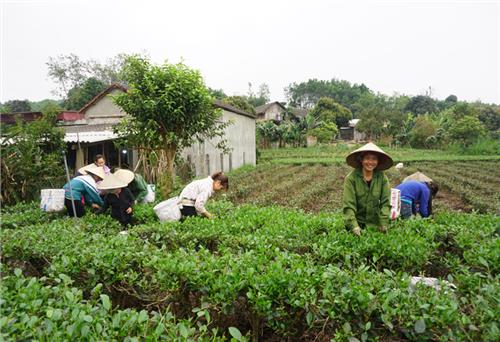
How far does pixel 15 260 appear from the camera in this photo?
4.12 metres

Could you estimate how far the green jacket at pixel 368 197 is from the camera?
13.8 ft

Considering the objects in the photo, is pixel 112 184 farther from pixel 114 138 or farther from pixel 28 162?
pixel 114 138

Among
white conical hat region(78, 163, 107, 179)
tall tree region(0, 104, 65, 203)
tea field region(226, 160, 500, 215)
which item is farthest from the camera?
tea field region(226, 160, 500, 215)

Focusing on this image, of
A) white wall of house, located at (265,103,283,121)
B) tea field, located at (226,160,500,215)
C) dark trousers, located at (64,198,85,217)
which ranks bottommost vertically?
tea field, located at (226,160,500,215)

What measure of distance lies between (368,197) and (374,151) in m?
0.60

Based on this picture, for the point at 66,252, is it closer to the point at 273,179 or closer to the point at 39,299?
the point at 39,299

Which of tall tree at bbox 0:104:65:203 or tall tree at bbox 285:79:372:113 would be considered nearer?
tall tree at bbox 0:104:65:203

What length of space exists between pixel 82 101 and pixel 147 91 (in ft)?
94.4

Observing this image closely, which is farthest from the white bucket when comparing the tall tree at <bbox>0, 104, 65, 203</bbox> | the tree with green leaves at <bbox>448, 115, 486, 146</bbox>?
the tree with green leaves at <bbox>448, 115, 486, 146</bbox>

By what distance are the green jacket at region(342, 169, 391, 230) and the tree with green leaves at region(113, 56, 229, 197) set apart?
18.0 feet

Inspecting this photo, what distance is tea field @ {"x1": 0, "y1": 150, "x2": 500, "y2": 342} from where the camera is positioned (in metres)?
2.26

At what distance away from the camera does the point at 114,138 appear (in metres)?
12.5

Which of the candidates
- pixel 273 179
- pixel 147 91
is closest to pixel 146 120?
pixel 147 91

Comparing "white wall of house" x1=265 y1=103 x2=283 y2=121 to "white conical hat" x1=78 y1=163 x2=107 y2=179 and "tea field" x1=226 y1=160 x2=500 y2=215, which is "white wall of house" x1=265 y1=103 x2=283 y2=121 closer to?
"tea field" x1=226 y1=160 x2=500 y2=215
